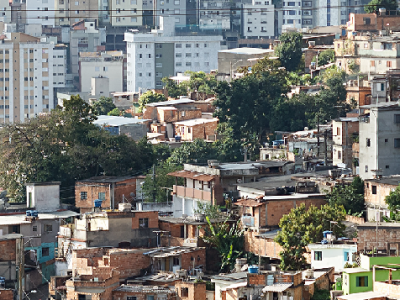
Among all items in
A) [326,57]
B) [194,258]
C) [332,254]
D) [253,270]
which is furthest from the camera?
[326,57]

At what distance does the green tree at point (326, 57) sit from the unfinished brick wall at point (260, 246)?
89.0 feet

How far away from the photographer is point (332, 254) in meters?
31.8

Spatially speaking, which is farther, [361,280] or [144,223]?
[144,223]

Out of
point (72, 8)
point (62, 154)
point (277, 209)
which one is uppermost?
point (72, 8)

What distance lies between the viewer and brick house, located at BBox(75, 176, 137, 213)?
43156mm

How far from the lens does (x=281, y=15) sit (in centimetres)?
13138

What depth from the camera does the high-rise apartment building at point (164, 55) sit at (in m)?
105

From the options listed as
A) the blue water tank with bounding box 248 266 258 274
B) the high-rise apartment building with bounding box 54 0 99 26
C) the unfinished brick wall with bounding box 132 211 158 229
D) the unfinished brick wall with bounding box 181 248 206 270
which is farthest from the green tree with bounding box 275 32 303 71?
the high-rise apartment building with bounding box 54 0 99 26

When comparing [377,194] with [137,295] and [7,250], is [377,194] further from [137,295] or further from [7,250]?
[7,250]

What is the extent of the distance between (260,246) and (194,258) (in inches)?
70.2

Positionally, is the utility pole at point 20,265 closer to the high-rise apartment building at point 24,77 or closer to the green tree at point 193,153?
the green tree at point 193,153

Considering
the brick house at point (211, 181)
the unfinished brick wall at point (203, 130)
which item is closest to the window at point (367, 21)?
the unfinished brick wall at point (203, 130)

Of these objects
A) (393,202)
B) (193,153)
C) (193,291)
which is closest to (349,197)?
(393,202)

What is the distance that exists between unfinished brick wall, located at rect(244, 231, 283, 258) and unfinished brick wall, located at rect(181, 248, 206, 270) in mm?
1221
